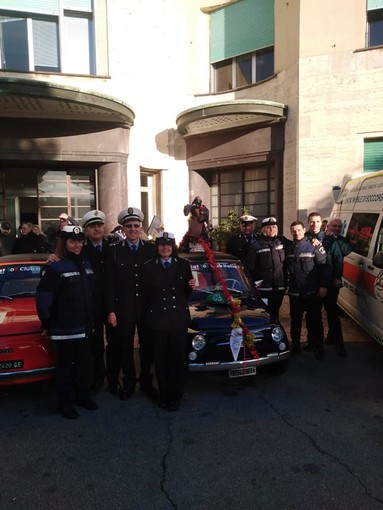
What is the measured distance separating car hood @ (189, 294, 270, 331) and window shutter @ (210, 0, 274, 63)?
9.59 m

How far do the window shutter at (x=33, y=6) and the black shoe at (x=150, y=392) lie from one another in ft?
36.4

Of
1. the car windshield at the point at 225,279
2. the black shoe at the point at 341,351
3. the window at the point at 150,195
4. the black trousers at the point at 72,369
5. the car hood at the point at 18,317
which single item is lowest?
the black shoe at the point at 341,351

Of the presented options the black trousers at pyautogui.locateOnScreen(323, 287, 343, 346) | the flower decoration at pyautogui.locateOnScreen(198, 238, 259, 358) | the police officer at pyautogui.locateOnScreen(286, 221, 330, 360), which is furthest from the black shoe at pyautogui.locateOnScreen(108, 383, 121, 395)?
the black trousers at pyautogui.locateOnScreen(323, 287, 343, 346)

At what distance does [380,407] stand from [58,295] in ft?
10.9

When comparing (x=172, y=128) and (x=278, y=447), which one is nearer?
(x=278, y=447)

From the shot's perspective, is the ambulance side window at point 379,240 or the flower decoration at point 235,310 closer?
the flower decoration at point 235,310

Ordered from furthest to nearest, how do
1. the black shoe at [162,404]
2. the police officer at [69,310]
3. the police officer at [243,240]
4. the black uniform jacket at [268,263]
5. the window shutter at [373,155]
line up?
the window shutter at [373,155] → the police officer at [243,240] → the black uniform jacket at [268,263] → the black shoe at [162,404] → the police officer at [69,310]

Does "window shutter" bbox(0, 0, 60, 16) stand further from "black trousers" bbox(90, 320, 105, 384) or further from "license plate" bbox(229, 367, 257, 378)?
"license plate" bbox(229, 367, 257, 378)

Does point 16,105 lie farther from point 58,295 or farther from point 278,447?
point 278,447

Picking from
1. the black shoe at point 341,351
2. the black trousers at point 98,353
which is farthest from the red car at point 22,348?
the black shoe at point 341,351

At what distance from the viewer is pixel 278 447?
11.7 ft

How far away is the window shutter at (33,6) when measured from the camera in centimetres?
1143

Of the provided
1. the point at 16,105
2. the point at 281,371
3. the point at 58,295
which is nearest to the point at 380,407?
the point at 281,371

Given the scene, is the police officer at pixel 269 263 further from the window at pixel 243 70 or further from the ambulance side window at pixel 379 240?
the window at pixel 243 70
